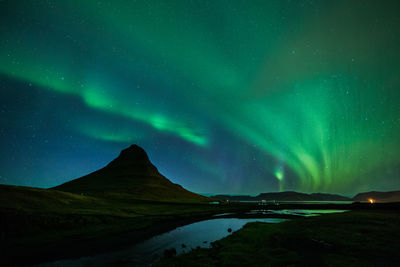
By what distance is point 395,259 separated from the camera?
1858 centimetres

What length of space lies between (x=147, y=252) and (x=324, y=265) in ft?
64.3

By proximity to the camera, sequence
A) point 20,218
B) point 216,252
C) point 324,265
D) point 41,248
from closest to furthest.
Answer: point 324,265 < point 216,252 < point 41,248 < point 20,218

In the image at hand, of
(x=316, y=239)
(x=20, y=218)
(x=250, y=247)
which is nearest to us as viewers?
(x=250, y=247)

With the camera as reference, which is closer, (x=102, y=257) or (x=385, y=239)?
(x=102, y=257)

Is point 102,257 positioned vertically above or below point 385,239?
below

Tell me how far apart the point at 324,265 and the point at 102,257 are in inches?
913

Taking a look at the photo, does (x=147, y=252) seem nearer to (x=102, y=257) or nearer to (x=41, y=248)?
(x=102, y=257)

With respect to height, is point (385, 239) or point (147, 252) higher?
point (385, 239)

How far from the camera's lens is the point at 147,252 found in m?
25.7

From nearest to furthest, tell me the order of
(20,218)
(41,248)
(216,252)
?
1. (216,252)
2. (41,248)
3. (20,218)

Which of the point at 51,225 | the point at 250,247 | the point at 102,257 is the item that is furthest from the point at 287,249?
the point at 51,225

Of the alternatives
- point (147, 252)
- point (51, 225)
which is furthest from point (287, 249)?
point (51, 225)

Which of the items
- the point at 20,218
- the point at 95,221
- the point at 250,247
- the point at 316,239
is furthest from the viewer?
the point at 95,221

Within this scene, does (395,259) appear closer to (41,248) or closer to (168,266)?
(168,266)
